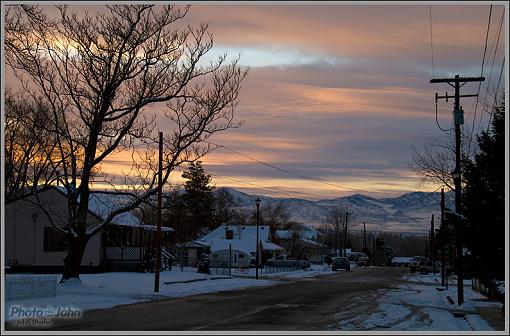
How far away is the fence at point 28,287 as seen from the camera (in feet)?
77.3

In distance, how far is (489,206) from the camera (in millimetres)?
21172

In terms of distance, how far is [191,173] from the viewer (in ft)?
360

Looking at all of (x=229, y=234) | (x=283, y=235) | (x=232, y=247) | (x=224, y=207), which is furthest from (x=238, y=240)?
(x=224, y=207)

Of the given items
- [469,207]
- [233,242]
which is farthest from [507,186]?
[233,242]

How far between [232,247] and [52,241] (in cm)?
4111

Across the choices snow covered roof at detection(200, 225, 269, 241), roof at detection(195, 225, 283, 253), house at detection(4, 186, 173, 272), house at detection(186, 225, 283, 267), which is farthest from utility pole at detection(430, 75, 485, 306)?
snow covered roof at detection(200, 225, 269, 241)

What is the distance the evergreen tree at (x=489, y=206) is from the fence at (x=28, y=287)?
14750 millimetres

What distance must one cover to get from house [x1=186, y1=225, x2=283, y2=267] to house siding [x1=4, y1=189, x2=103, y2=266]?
27915 millimetres

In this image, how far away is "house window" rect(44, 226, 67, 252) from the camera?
45.5 metres

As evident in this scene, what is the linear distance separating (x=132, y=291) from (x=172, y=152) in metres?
6.74

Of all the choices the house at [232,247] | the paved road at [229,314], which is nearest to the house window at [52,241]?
the paved road at [229,314]

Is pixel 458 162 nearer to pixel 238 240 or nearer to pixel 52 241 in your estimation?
pixel 52 241

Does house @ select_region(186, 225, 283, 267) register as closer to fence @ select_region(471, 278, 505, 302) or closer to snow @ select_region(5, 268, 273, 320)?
snow @ select_region(5, 268, 273, 320)

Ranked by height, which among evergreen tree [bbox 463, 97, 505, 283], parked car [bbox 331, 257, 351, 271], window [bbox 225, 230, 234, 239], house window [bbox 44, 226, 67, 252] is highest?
evergreen tree [bbox 463, 97, 505, 283]
